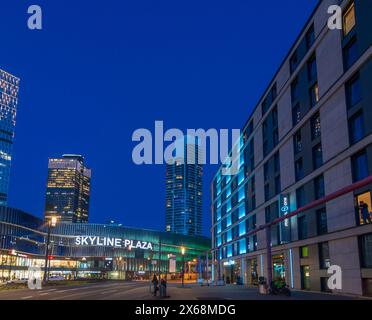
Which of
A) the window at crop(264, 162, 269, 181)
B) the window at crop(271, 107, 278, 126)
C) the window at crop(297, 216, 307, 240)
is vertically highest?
the window at crop(271, 107, 278, 126)

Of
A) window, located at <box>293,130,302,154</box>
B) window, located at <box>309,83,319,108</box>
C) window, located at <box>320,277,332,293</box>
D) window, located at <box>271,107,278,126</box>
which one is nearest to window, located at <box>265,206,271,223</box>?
window, located at <box>271,107,278,126</box>

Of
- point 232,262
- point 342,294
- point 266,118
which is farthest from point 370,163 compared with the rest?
point 232,262

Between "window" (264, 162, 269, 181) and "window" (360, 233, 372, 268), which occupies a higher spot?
"window" (264, 162, 269, 181)

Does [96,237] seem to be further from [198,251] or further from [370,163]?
[370,163]

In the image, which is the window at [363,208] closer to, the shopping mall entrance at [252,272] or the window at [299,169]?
the window at [299,169]

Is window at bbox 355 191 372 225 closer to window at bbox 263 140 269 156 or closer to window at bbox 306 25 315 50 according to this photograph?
window at bbox 306 25 315 50

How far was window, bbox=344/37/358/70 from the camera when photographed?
3788 centimetres

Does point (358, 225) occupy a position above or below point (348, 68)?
below

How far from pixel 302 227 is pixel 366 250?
1462 centimetres

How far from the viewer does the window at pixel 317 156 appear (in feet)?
148

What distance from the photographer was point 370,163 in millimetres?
34062

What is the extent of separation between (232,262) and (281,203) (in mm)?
36846

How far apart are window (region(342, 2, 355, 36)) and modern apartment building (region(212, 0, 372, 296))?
0.09m

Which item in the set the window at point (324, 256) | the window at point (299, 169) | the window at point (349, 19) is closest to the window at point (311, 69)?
the window at point (349, 19)
